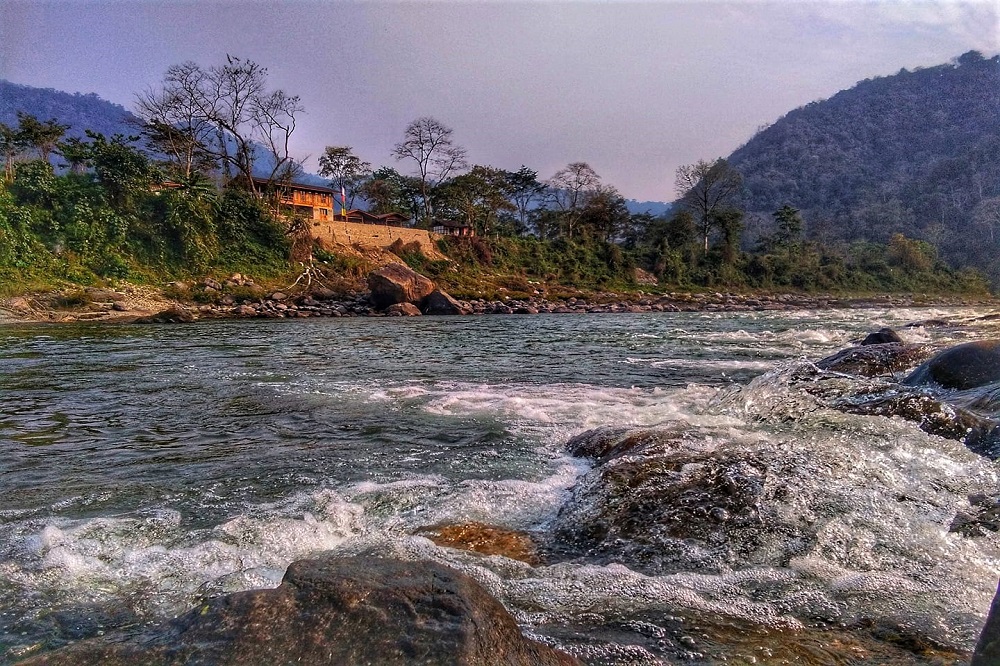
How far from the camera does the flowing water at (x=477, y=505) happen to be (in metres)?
2.45

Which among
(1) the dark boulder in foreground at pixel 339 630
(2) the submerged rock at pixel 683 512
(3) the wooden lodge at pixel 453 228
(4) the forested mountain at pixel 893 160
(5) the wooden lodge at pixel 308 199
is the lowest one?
(2) the submerged rock at pixel 683 512

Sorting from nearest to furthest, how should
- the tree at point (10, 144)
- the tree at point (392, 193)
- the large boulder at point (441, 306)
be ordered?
1. the tree at point (10, 144)
2. the large boulder at point (441, 306)
3. the tree at point (392, 193)

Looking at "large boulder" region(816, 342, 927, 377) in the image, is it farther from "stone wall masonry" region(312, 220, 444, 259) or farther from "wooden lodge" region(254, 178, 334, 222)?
"wooden lodge" region(254, 178, 334, 222)

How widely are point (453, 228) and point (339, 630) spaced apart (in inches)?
2095

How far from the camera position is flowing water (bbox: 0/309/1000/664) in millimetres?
2445

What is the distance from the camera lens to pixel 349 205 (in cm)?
7306

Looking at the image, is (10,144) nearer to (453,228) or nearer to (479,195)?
(453,228)

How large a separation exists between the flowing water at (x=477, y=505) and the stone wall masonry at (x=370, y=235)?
32.9 m

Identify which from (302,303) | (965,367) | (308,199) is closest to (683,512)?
(965,367)

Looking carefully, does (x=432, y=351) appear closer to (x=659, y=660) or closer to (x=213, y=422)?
(x=213, y=422)

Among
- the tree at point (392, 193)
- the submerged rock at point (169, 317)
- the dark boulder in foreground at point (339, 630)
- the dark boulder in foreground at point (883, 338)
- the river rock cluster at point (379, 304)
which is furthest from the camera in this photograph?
the tree at point (392, 193)

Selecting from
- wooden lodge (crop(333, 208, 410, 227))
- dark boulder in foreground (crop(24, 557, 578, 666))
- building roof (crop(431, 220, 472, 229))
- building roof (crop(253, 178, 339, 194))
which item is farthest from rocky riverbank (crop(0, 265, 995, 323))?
dark boulder in foreground (crop(24, 557, 578, 666))

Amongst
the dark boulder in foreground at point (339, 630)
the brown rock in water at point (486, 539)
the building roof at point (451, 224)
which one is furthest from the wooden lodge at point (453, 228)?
the dark boulder in foreground at point (339, 630)

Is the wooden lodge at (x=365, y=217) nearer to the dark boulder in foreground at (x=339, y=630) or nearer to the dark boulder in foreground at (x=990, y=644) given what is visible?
the dark boulder in foreground at (x=339, y=630)
